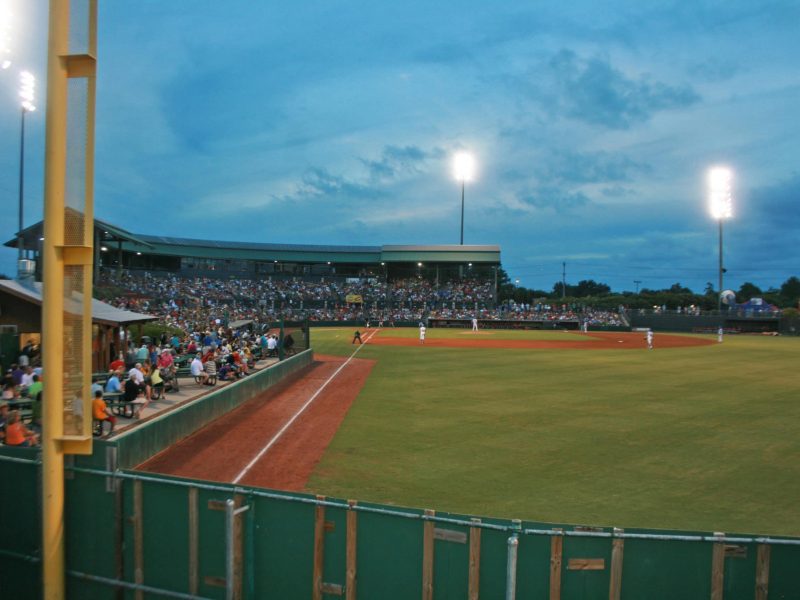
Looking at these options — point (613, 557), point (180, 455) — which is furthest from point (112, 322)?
point (613, 557)

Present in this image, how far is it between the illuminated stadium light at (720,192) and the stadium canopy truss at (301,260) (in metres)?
26.3

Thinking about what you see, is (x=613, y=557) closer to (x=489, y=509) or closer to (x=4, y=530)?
(x=489, y=509)

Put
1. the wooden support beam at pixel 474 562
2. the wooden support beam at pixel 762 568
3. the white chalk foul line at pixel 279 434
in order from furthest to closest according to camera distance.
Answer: the white chalk foul line at pixel 279 434
the wooden support beam at pixel 474 562
the wooden support beam at pixel 762 568

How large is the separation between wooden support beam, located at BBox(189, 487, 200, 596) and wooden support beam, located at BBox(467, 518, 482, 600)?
2732mm

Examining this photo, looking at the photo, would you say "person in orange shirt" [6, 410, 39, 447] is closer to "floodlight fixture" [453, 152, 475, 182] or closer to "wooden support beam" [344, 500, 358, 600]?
"wooden support beam" [344, 500, 358, 600]

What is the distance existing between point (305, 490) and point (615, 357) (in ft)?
93.8

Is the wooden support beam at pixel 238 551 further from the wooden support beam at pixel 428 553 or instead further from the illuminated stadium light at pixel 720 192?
the illuminated stadium light at pixel 720 192

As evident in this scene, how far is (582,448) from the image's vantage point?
13.7m

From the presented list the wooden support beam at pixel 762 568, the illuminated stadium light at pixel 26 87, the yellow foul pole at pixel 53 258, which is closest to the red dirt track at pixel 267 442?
the yellow foul pole at pixel 53 258

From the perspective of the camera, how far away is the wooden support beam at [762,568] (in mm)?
4965

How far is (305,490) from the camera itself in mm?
10742

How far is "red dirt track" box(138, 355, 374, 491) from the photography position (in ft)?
38.3

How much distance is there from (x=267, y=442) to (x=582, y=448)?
7447mm

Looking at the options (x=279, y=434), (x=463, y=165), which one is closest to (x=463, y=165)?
(x=463, y=165)
